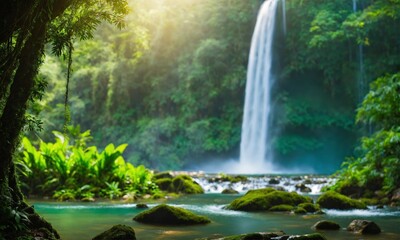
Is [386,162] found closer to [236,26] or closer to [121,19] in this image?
[121,19]

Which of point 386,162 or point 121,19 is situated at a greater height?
point 121,19

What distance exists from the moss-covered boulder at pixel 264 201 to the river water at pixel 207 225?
39cm

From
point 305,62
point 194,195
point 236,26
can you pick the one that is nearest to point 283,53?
point 305,62

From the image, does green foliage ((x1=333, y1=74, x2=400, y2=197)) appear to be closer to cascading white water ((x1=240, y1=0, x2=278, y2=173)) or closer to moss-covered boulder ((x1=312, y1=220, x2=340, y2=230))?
moss-covered boulder ((x1=312, y1=220, x2=340, y2=230))

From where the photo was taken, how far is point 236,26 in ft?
107

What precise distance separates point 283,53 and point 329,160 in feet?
26.0

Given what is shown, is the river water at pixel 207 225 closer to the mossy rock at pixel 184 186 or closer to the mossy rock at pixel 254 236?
the mossy rock at pixel 254 236

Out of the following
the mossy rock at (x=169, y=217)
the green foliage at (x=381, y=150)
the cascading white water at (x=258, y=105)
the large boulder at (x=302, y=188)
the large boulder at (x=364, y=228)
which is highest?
the cascading white water at (x=258, y=105)

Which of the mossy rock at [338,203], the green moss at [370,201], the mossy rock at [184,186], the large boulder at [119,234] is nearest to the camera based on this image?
the large boulder at [119,234]

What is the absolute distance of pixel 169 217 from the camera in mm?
7914

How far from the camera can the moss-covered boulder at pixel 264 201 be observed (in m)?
10.1

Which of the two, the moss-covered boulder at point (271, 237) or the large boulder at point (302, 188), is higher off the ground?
the large boulder at point (302, 188)

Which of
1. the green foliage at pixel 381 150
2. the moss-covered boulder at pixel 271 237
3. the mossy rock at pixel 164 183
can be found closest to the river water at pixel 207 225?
the moss-covered boulder at pixel 271 237

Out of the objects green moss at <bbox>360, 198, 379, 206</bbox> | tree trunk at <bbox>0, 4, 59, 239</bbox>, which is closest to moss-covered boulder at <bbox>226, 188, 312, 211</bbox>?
green moss at <bbox>360, 198, 379, 206</bbox>
